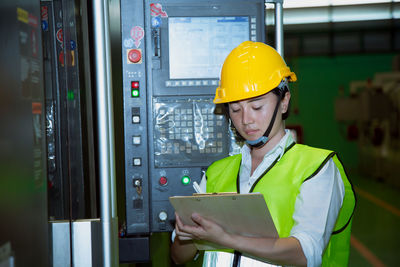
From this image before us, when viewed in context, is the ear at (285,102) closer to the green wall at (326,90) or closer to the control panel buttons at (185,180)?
the control panel buttons at (185,180)

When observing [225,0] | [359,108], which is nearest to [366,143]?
[359,108]

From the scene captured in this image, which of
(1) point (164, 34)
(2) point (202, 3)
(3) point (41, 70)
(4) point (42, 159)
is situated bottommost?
(4) point (42, 159)

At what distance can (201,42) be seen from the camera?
1842 mm

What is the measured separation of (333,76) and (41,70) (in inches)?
420

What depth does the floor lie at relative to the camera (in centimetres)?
456

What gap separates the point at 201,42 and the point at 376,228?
4673 mm

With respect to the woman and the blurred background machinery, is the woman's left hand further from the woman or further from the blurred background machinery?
the blurred background machinery

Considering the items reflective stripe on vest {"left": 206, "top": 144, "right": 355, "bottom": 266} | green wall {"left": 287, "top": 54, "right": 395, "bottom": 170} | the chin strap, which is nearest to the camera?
reflective stripe on vest {"left": 206, "top": 144, "right": 355, "bottom": 266}

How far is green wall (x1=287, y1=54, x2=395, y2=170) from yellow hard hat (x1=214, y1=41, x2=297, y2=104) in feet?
30.9

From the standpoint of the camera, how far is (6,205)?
0.79m

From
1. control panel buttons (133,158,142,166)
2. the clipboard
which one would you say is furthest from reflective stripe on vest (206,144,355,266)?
control panel buttons (133,158,142,166)

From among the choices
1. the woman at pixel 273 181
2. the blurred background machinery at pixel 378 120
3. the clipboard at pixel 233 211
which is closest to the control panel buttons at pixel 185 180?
the woman at pixel 273 181

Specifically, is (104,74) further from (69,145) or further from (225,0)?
(225,0)

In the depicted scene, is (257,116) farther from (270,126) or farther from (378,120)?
(378,120)
